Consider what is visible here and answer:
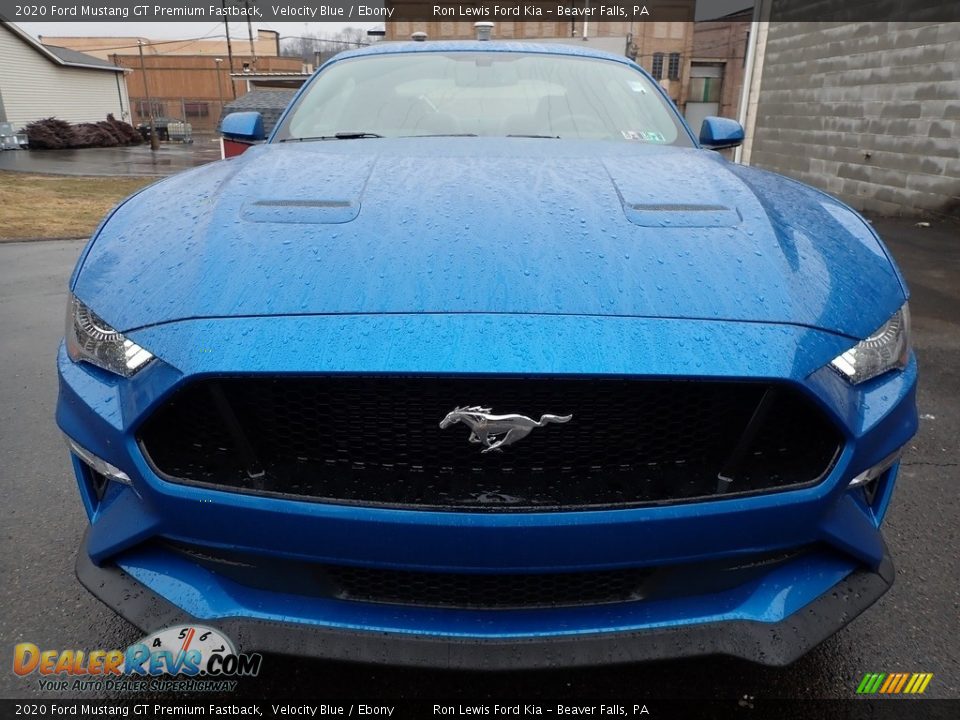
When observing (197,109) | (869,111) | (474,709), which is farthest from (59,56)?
(474,709)

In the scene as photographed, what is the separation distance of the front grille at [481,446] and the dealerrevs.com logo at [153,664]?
331 mm

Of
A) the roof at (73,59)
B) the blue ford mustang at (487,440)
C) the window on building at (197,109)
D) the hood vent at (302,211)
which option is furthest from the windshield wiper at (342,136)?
the window on building at (197,109)

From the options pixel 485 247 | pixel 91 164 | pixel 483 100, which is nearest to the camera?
pixel 485 247

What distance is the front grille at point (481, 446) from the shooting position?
128 centimetres

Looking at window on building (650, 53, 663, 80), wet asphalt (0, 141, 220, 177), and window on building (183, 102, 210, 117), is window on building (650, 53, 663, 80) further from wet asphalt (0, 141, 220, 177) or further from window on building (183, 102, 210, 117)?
wet asphalt (0, 141, 220, 177)

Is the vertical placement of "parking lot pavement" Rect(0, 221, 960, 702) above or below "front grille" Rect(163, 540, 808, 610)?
below

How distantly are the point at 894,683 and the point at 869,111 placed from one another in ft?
33.8

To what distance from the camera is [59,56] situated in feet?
116

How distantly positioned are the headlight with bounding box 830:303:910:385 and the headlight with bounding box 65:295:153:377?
1375mm

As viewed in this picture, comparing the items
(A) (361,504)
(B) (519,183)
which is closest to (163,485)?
(A) (361,504)

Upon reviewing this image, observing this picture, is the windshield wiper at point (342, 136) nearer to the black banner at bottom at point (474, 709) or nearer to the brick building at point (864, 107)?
the black banner at bottom at point (474, 709)

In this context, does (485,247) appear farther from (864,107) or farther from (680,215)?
(864,107)

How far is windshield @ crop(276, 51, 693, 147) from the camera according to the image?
2.62 meters

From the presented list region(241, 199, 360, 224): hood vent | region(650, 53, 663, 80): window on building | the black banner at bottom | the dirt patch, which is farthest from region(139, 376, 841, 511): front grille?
region(650, 53, 663, 80): window on building
